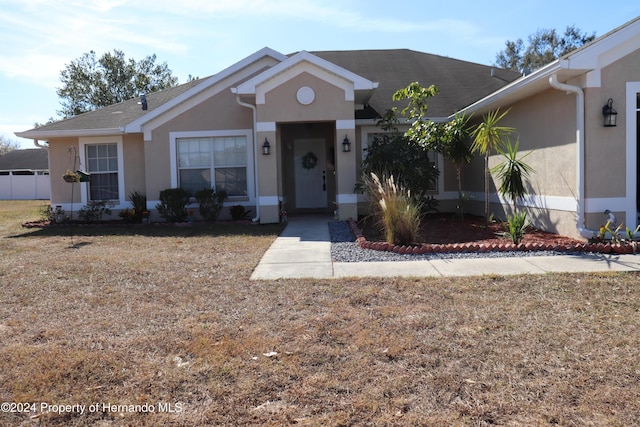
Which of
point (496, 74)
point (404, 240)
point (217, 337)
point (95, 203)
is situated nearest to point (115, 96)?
point (95, 203)

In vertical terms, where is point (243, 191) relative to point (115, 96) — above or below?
below

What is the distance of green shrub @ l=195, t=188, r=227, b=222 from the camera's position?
12672mm

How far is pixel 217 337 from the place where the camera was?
4305 millimetres

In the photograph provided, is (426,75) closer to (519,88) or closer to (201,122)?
(519,88)

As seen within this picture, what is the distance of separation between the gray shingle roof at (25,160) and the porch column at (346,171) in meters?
32.8

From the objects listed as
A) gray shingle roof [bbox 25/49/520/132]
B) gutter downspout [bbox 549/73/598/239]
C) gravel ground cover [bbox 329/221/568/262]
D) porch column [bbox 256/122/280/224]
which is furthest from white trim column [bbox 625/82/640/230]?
porch column [bbox 256/122/280/224]

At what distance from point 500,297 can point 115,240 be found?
321 inches

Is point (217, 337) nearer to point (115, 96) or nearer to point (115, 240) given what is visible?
point (115, 240)

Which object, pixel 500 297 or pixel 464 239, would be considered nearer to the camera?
pixel 500 297

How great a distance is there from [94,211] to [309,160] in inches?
258

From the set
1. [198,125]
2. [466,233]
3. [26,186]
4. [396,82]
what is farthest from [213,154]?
[26,186]

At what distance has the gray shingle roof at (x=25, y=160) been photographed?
37.5 metres

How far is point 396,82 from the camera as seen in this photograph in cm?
1531

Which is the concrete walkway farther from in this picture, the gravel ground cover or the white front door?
the white front door
